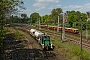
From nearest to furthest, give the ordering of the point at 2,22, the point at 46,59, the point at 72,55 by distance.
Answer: the point at 2,22, the point at 46,59, the point at 72,55

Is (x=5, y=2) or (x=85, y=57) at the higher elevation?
(x=5, y=2)

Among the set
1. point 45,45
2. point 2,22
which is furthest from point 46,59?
point 2,22

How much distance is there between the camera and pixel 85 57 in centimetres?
2542

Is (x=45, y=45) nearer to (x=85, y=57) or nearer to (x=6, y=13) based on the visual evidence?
(x=85, y=57)

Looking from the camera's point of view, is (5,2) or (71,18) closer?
(5,2)

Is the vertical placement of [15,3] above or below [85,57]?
above

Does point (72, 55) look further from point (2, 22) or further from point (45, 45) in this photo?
point (2, 22)

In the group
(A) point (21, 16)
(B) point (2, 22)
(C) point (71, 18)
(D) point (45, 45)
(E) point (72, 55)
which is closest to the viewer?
(A) point (21, 16)

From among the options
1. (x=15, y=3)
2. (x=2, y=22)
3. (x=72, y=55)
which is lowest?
(x=72, y=55)

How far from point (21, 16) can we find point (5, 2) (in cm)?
186

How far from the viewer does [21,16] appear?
1501cm

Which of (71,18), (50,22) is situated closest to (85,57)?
(71,18)

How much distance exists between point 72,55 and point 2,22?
15226 millimetres

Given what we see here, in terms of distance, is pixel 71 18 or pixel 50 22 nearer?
pixel 71 18
